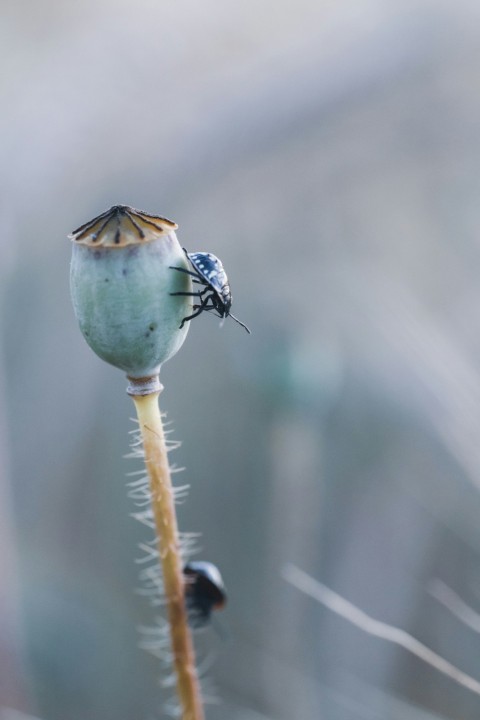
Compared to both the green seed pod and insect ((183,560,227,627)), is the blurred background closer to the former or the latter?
insect ((183,560,227,627))

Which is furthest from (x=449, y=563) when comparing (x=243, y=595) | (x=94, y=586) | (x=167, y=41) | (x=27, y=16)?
(x=27, y=16)

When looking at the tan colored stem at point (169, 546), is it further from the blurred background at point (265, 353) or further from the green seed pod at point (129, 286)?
the blurred background at point (265, 353)

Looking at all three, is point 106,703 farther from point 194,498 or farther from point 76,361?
point 76,361

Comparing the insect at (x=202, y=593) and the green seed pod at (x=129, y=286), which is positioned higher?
the green seed pod at (x=129, y=286)

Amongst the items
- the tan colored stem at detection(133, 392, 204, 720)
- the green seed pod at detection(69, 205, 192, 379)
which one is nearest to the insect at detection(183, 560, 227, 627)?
the tan colored stem at detection(133, 392, 204, 720)

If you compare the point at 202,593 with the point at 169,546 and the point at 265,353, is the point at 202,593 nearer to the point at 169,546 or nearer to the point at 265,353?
the point at 169,546

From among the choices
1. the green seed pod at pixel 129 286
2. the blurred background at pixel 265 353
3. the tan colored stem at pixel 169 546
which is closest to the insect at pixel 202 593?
the tan colored stem at pixel 169 546
